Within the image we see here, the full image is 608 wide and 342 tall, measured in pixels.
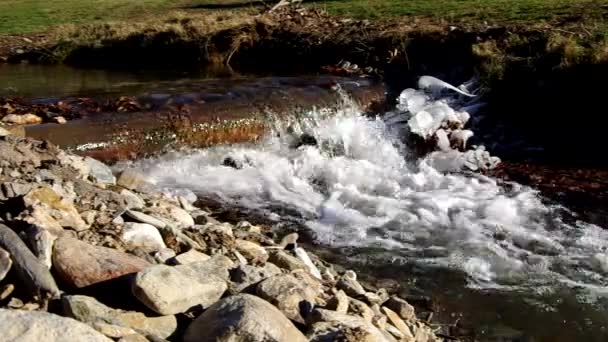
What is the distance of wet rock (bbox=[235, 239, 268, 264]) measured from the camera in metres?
4.61

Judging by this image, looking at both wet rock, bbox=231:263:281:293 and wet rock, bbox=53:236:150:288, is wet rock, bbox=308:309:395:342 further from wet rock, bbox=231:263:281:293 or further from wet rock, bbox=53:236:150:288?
wet rock, bbox=53:236:150:288

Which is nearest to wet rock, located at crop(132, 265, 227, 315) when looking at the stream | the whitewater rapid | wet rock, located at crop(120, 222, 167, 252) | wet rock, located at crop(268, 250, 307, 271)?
wet rock, located at crop(120, 222, 167, 252)

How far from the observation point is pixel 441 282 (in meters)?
5.22

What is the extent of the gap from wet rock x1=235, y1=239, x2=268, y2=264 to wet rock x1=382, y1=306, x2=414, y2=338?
2.72 ft

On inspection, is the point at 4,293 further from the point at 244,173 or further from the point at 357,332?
the point at 244,173

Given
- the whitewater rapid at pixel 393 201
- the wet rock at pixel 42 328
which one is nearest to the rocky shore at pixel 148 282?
the wet rock at pixel 42 328

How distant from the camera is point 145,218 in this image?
15.2 feet

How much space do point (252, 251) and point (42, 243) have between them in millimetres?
1497

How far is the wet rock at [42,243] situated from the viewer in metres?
3.54

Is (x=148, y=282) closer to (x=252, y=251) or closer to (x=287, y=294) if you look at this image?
(x=287, y=294)

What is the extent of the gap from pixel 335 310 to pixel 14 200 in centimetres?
194

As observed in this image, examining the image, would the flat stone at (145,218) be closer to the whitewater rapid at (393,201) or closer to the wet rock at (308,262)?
the wet rock at (308,262)

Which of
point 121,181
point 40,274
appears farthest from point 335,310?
point 121,181

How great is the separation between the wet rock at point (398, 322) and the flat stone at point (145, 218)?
1.47 meters
